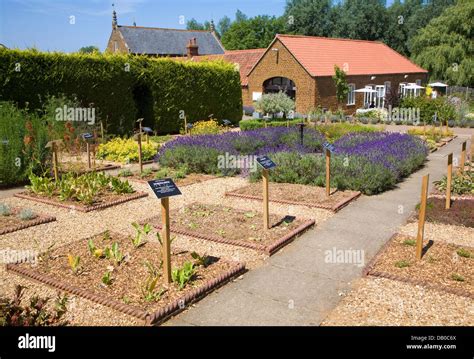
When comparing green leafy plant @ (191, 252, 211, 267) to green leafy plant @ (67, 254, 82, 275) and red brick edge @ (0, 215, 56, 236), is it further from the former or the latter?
red brick edge @ (0, 215, 56, 236)

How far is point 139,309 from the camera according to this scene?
476cm

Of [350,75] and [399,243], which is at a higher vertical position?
[350,75]

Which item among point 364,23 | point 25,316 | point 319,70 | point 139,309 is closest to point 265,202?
point 139,309

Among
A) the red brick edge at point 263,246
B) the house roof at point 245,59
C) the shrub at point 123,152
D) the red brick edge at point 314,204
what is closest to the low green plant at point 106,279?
the red brick edge at point 263,246

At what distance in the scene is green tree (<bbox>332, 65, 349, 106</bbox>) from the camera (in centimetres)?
3039

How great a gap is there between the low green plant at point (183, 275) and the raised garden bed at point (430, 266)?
226 centimetres

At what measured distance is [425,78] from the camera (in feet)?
131

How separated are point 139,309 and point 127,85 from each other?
1603cm

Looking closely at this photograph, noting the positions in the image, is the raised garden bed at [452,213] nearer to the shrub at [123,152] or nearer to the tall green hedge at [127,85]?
the shrub at [123,152]

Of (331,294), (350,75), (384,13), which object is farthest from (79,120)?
(384,13)

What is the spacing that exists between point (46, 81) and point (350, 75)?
21.7 metres
